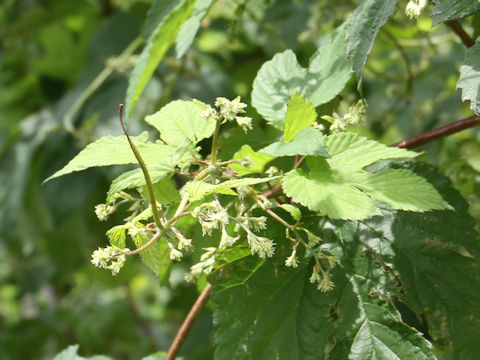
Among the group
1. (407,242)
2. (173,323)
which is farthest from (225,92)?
(173,323)

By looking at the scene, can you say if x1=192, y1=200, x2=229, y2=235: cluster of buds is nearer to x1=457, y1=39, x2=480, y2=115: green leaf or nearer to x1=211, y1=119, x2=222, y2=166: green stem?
x1=211, y1=119, x2=222, y2=166: green stem

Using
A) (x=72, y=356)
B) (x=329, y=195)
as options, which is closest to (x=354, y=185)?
(x=329, y=195)

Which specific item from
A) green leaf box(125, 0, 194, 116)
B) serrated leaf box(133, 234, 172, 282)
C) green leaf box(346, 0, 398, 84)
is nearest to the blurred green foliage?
green leaf box(125, 0, 194, 116)

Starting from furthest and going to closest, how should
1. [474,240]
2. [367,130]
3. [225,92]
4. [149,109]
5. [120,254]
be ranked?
[367,130]
[225,92]
[149,109]
[474,240]
[120,254]

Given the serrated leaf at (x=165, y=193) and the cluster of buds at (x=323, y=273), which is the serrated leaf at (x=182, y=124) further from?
the cluster of buds at (x=323, y=273)

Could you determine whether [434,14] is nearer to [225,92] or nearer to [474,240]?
[474,240]

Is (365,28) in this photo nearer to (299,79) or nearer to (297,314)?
(299,79)

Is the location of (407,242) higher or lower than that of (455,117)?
higher
